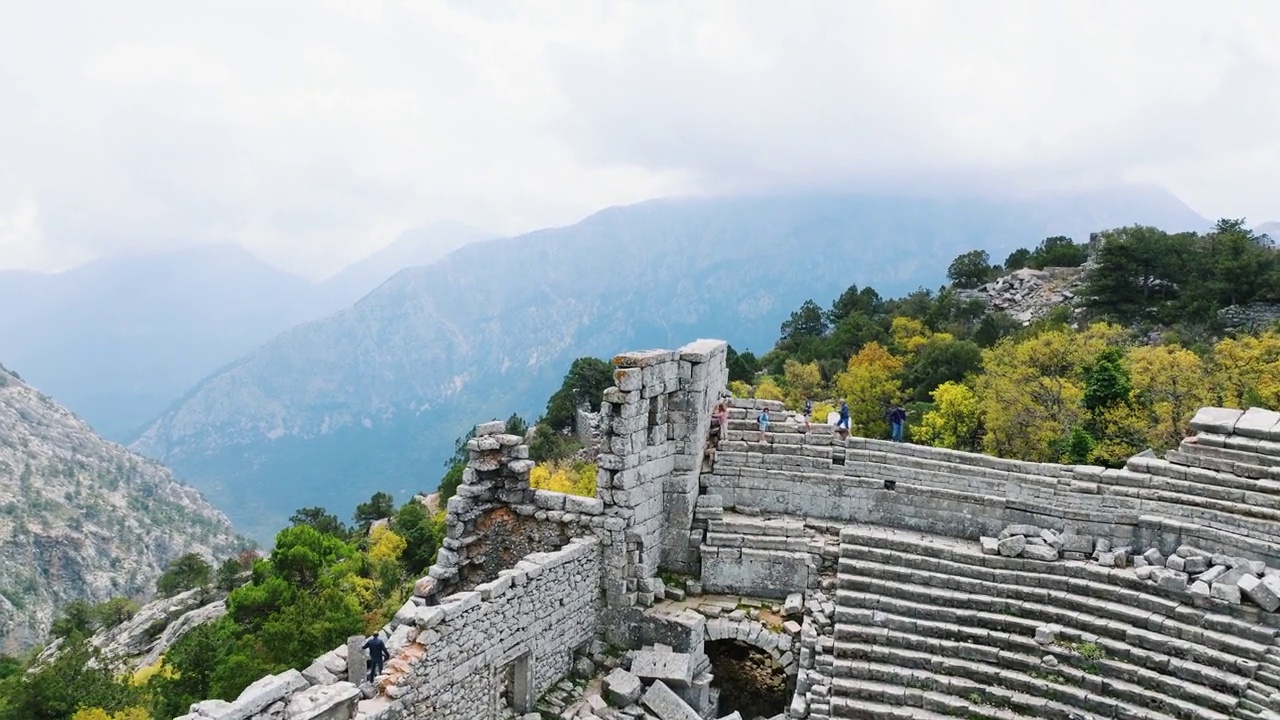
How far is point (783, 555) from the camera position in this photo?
15367 millimetres

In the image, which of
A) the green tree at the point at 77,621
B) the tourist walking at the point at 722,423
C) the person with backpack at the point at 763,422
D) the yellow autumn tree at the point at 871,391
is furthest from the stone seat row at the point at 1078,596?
the green tree at the point at 77,621

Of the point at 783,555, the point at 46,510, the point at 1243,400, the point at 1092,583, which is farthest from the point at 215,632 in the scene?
the point at 46,510

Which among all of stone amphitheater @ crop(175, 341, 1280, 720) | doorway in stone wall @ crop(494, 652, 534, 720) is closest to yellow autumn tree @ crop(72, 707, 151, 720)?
stone amphitheater @ crop(175, 341, 1280, 720)

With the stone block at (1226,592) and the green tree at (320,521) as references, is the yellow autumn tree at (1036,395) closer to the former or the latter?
the stone block at (1226,592)

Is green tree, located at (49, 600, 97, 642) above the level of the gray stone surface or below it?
below

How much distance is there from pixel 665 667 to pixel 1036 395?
796 inches

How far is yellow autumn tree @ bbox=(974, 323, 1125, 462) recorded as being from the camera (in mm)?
26719

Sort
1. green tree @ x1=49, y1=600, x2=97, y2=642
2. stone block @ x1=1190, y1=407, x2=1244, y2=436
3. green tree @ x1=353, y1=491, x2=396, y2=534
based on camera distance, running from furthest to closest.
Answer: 1. green tree @ x1=353, y1=491, x2=396, y2=534
2. green tree @ x1=49, y1=600, x2=97, y2=642
3. stone block @ x1=1190, y1=407, x2=1244, y2=436

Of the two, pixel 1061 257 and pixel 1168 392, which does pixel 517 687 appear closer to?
pixel 1168 392

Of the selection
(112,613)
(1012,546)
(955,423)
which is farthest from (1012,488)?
(112,613)

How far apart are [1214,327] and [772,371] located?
85.3ft

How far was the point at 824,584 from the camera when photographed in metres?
15.0

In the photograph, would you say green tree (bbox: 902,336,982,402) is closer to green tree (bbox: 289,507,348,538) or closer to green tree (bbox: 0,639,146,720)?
green tree (bbox: 0,639,146,720)

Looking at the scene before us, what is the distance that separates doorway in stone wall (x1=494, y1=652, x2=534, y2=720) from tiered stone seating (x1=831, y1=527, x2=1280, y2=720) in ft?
16.9
